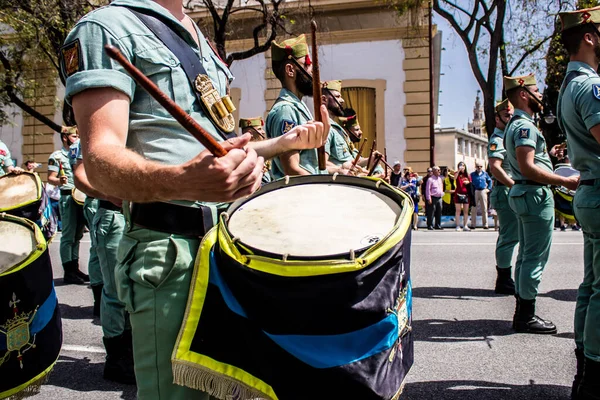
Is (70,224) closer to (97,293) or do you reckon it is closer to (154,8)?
(97,293)

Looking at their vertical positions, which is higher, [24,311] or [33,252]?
[33,252]

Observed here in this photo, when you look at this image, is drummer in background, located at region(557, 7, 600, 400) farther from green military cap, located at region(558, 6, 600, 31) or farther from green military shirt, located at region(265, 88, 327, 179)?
green military shirt, located at region(265, 88, 327, 179)

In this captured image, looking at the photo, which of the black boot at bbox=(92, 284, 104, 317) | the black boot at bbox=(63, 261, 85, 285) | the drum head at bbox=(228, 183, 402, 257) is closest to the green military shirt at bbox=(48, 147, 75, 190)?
the black boot at bbox=(63, 261, 85, 285)

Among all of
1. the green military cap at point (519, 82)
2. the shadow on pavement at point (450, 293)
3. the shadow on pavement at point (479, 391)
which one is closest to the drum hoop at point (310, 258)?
the shadow on pavement at point (479, 391)

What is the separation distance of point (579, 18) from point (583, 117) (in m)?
0.78

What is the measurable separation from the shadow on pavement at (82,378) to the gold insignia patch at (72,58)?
100 inches

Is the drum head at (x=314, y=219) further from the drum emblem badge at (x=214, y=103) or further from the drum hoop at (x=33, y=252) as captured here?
the drum hoop at (x=33, y=252)

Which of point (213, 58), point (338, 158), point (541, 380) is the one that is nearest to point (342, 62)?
point (338, 158)

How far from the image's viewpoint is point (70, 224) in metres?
7.16

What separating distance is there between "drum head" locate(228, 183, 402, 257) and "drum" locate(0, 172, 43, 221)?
3.50 meters

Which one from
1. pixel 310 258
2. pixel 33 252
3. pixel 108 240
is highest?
pixel 310 258

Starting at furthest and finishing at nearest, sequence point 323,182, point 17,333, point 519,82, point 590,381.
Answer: point 519,82
point 590,381
point 17,333
point 323,182

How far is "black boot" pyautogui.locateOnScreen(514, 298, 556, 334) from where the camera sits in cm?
466

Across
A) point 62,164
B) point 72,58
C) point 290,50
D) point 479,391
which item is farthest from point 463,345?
point 62,164
